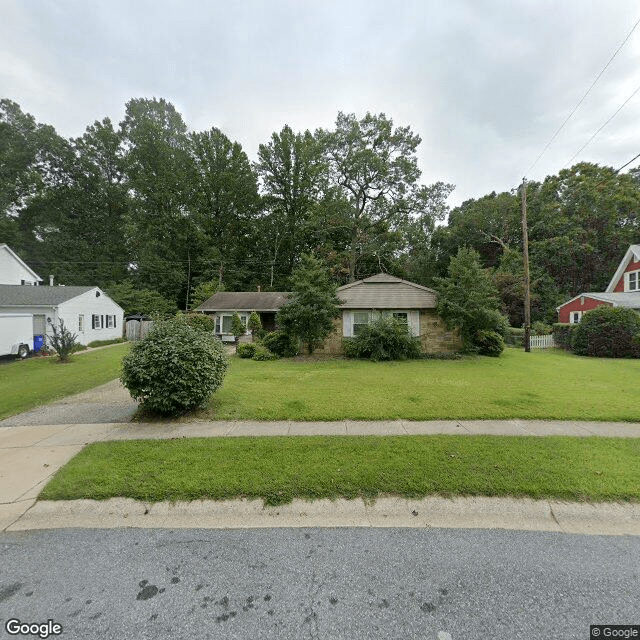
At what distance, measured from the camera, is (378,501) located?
3166 mm

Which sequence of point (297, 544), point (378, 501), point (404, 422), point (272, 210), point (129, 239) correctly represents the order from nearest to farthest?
point (297, 544)
point (378, 501)
point (404, 422)
point (129, 239)
point (272, 210)

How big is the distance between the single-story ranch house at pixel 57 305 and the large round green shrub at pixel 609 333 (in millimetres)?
27931

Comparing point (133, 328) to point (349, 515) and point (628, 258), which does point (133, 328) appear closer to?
point (349, 515)

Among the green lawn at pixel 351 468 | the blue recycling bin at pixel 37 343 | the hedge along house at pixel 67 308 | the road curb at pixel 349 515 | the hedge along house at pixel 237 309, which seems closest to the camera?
the road curb at pixel 349 515

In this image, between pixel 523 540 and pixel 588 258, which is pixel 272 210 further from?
pixel 523 540

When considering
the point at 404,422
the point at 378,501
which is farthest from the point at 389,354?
the point at 378,501

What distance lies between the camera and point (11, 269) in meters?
21.1

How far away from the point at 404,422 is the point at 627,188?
3707cm

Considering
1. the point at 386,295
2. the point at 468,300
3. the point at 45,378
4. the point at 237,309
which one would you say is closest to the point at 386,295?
the point at 386,295

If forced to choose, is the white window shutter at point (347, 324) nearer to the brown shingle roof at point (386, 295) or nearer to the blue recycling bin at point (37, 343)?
the brown shingle roof at point (386, 295)

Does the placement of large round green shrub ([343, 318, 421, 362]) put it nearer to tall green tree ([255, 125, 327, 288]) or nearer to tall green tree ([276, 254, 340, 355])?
tall green tree ([276, 254, 340, 355])

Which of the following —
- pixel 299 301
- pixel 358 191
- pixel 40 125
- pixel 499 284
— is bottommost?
pixel 299 301

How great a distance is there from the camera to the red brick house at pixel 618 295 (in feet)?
63.7

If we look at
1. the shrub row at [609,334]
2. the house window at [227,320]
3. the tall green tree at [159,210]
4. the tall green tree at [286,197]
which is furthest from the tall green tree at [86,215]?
the shrub row at [609,334]
